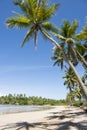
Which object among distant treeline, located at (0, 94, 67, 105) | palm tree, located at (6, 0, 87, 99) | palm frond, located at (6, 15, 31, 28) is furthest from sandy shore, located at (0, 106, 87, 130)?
distant treeline, located at (0, 94, 67, 105)

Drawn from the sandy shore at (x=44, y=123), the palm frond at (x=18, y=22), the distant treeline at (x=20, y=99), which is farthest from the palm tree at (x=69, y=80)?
the distant treeline at (x=20, y=99)

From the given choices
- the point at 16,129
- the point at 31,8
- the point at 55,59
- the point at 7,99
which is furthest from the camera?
the point at 7,99

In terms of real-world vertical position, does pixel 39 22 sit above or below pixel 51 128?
above

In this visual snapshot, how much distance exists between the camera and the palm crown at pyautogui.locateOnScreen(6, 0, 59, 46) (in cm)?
1825

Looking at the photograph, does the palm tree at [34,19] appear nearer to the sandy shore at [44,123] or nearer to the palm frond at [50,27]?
the palm frond at [50,27]

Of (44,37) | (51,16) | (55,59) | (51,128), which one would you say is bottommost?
(51,128)

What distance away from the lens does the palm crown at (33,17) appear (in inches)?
719

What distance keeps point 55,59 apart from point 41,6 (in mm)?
30129

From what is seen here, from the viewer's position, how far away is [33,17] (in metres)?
18.5

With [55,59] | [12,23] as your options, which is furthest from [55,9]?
[55,59]

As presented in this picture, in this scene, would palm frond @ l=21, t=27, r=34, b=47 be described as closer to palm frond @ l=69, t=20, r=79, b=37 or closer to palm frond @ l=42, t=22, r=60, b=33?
palm frond @ l=42, t=22, r=60, b=33

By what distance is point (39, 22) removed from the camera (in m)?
18.8

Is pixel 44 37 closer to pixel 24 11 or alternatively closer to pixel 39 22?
pixel 39 22

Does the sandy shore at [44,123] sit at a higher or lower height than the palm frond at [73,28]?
lower
